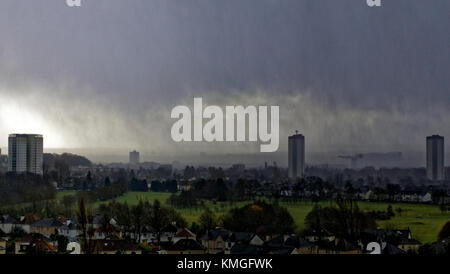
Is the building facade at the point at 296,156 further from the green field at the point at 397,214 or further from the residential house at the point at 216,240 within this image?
the residential house at the point at 216,240

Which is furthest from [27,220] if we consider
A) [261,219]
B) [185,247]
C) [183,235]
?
[261,219]

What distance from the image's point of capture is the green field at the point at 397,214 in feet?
17.2

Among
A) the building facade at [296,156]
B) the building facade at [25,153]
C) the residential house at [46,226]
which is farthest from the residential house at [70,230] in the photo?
the building facade at [296,156]

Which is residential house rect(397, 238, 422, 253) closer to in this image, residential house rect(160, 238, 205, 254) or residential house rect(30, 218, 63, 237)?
residential house rect(160, 238, 205, 254)

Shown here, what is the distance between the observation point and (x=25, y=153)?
17.9 ft

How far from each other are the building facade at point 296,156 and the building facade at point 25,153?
2.70m

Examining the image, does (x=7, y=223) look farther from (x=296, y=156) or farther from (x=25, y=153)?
(x=296, y=156)

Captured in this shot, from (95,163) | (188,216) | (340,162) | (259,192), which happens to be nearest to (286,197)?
(259,192)

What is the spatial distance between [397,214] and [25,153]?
4.17 metres

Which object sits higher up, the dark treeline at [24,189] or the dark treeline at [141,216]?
the dark treeline at [24,189]

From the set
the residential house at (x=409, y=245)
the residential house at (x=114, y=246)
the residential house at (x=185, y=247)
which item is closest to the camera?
the residential house at (x=185, y=247)

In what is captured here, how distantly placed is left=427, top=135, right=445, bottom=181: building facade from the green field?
1.17 ft
